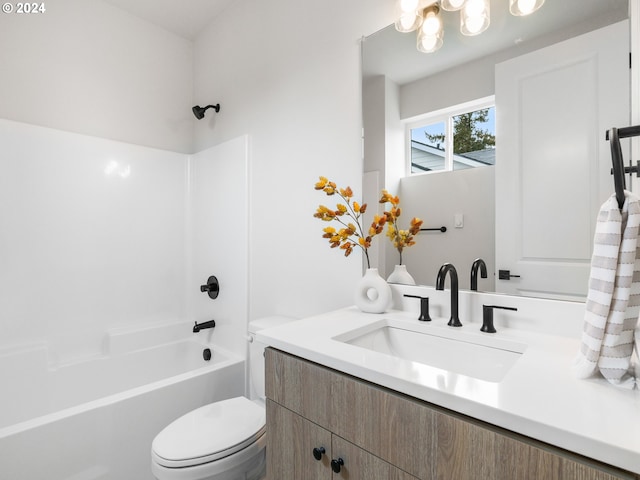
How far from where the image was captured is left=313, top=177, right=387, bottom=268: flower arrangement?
54.9 inches

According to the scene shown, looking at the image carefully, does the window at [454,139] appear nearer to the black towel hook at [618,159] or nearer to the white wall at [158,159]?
the white wall at [158,159]

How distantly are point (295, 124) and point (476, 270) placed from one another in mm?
1149

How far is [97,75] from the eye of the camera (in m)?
2.20

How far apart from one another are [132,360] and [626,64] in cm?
268

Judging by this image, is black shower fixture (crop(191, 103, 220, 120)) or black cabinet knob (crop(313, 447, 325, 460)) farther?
black shower fixture (crop(191, 103, 220, 120))

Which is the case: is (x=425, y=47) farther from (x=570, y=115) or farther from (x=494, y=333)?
(x=494, y=333)

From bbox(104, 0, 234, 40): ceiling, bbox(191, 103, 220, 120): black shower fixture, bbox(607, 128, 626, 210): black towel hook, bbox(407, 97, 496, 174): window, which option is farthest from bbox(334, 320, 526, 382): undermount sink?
bbox(104, 0, 234, 40): ceiling

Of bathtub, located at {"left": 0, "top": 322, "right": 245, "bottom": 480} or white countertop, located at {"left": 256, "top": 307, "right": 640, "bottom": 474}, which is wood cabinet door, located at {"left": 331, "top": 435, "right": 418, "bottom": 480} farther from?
bathtub, located at {"left": 0, "top": 322, "right": 245, "bottom": 480}

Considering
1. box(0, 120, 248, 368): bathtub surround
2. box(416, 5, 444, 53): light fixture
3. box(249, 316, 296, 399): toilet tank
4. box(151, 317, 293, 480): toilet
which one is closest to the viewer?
box(151, 317, 293, 480): toilet

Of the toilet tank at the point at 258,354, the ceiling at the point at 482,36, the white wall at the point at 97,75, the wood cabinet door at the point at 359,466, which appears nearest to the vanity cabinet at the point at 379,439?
the wood cabinet door at the point at 359,466

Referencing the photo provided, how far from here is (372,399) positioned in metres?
0.78

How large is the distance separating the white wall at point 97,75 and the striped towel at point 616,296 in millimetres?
2586

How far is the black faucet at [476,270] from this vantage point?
3.95 ft

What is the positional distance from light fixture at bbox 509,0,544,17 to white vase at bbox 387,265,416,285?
37.3 inches
